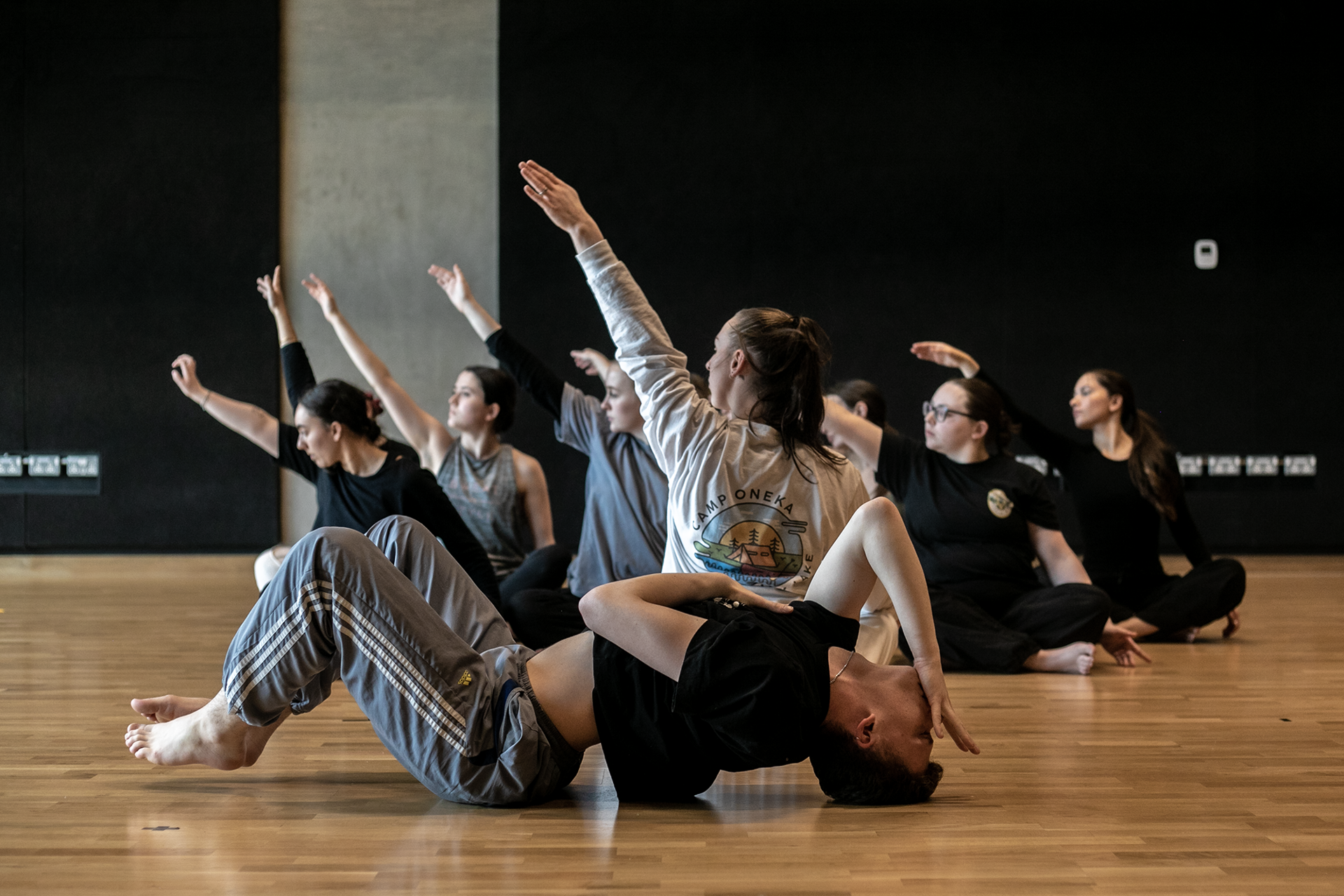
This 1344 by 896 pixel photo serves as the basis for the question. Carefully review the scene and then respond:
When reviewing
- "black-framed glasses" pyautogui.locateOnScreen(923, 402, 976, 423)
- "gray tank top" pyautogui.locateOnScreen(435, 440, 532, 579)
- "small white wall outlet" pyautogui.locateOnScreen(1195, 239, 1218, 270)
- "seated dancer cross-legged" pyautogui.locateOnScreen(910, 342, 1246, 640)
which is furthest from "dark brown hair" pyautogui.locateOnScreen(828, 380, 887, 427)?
"small white wall outlet" pyautogui.locateOnScreen(1195, 239, 1218, 270)

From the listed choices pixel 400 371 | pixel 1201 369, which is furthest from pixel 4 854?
pixel 1201 369

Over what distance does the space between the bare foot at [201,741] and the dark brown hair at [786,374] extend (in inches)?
46.2

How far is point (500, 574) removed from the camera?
171 inches

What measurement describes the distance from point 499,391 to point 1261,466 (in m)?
4.85

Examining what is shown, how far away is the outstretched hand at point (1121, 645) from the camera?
386 cm

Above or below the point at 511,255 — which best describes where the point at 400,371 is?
below

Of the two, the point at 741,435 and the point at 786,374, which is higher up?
the point at 786,374

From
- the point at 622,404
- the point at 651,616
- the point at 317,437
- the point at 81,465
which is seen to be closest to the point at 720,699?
the point at 651,616

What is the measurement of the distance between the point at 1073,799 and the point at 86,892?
169 cm

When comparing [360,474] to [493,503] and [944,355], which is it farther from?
[944,355]

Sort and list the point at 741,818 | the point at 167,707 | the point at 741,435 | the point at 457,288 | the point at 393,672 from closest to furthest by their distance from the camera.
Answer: the point at 393,672, the point at 741,818, the point at 167,707, the point at 741,435, the point at 457,288

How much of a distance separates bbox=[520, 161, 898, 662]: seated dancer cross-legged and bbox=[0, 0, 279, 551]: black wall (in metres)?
5.09

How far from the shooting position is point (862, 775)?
201 cm

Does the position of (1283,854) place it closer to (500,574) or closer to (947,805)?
(947,805)
